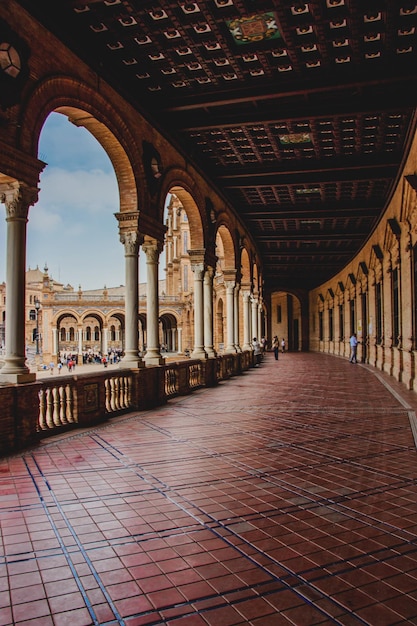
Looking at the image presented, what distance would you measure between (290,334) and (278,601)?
4937 centimetres

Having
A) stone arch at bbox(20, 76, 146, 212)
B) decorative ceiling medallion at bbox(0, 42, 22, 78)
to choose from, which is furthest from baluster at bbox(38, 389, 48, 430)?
decorative ceiling medallion at bbox(0, 42, 22, 78)

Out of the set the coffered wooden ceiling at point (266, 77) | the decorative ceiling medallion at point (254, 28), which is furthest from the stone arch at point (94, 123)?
the decorative ceiling medallion at point (254, 28)

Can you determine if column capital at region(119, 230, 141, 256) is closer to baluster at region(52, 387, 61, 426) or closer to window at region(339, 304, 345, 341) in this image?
baluster at region(52, 387, 61, 426)

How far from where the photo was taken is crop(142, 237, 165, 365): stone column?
10844 millimetres

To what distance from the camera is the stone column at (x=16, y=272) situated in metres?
6.57

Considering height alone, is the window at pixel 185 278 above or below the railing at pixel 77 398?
above

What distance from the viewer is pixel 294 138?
12.5 metres

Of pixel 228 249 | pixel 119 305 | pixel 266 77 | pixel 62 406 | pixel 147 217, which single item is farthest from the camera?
pixel 119 305

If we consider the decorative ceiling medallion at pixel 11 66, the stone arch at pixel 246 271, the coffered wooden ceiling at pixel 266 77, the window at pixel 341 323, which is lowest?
the window at pixel 341 323

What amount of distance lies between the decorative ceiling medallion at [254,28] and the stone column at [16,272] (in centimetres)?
412

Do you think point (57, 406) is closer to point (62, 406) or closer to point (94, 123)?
point (62, 406)

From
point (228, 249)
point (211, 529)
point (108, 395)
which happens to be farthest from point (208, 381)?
point (211, 529)

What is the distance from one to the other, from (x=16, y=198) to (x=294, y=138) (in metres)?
8.08

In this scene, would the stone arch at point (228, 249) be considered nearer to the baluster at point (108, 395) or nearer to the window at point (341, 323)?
the baluster at point (108, 395)
